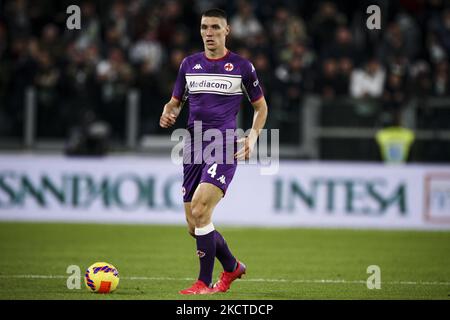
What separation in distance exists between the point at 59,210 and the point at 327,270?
8014 millimetres

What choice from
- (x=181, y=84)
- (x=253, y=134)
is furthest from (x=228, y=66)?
(x=253, y=134)

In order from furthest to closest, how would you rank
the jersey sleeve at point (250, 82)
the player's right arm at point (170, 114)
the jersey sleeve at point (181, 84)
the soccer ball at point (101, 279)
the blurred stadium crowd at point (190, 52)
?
1. the blurred stadium crowd at point (190, 52)
2. the jersey sleeve at point (181, 84)
3. the jersey sleeve at point (250, 82)
4. the player's right arm at point (170, 114)
5. the soccer ball at point (101, 279)

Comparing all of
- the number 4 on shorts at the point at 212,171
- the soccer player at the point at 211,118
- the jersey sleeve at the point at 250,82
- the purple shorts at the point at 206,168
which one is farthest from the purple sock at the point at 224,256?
the jersey sleeve at the point at 250,82

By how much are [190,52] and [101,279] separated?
40.3 ft

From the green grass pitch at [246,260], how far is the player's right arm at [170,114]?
5.71 feet

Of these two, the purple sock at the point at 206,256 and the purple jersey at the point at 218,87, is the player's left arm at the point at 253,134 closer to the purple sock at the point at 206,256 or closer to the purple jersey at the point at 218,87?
the purple jersey at the point at 218,87

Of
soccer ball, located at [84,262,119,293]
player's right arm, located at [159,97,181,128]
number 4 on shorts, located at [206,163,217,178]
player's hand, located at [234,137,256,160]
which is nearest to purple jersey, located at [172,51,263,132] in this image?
player's right arm, located at [159,97,181,128]

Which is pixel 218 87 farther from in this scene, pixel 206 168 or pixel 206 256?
pixel 206 256

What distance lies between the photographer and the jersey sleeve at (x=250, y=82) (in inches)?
402

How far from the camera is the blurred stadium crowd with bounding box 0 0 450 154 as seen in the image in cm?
2047

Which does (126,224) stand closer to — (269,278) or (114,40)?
(114,40)

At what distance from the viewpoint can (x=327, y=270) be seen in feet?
41.9

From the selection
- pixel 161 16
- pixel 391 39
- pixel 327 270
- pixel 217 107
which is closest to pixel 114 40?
pixel 161 16

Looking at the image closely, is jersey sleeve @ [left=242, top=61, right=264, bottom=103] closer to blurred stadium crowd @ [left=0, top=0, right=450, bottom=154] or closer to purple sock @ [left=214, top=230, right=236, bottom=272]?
purple sock @ [left=214, top=230, right=236, bottom=272]
